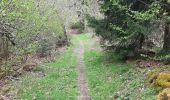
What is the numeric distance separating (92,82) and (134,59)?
5328 mm

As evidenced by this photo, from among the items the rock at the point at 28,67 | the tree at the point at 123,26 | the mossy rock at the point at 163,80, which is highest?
the tree at the point at 123,26

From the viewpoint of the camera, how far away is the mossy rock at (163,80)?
15.1 meters

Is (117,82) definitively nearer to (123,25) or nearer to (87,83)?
(87,83)

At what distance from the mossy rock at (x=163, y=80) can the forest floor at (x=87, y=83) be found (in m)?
0.38

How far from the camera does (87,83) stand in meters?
21.4

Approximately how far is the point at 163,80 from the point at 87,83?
262 inches

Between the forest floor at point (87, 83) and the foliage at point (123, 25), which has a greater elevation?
the foliage at point (123, 25)

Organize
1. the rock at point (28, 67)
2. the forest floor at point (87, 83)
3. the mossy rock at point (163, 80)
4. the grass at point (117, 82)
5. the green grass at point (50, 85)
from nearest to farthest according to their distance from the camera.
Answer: the mossy rock at point (163, 80) < the grass at point (117, 82) < the forest floor at point (87, 83) < the green grass at point (50, 85) < the rock at point (28, 67)

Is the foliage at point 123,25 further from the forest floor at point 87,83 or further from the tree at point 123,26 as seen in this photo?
the forest floor at point 87,83

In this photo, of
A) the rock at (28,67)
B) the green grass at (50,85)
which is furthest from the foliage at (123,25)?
the rock at (28,67)

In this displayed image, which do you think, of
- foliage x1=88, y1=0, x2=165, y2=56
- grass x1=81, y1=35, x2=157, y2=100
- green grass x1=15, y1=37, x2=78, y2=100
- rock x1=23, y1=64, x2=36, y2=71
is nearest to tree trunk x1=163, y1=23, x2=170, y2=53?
foliage x1=88, y1=0, x2=165, y2=56

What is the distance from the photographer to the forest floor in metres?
17.4

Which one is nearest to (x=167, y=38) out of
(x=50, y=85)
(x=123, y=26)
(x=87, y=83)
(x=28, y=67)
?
(x=123, y=26)

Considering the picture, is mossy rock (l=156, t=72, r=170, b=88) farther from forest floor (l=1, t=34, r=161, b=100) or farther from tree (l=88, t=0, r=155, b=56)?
tree (l=88, t=0, r=155, b=56)
